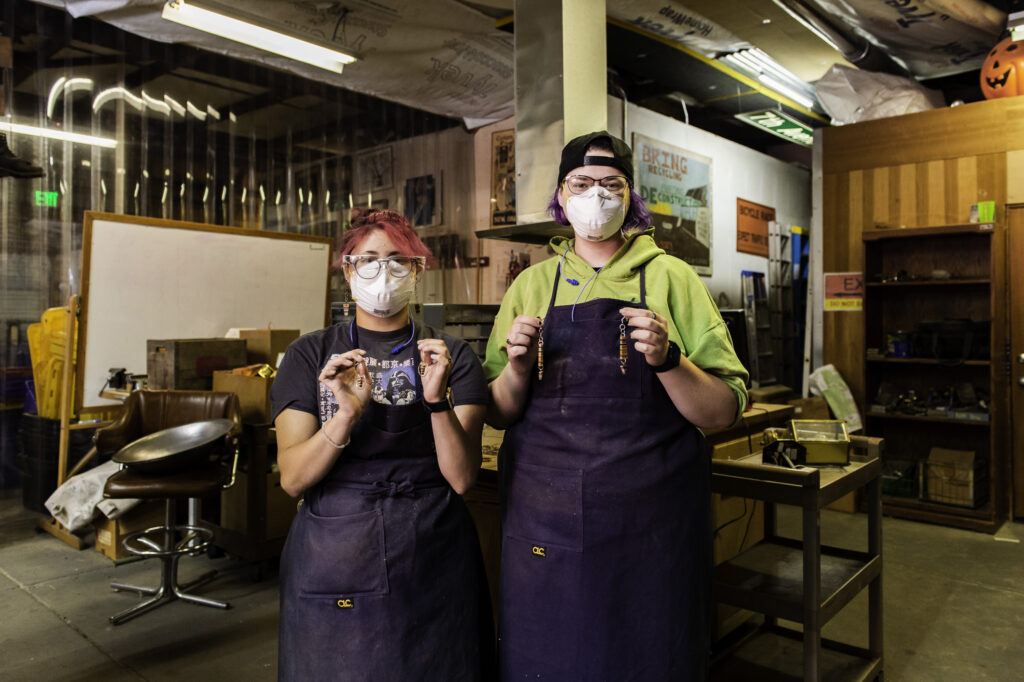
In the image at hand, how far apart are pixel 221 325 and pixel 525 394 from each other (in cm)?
396

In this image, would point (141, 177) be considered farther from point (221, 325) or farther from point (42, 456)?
point (42, 456)

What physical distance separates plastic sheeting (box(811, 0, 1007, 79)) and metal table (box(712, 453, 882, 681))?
336cm

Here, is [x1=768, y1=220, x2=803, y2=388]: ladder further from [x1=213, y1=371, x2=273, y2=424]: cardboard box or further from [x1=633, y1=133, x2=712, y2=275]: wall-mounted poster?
[x1=213, y1=371, x2=273, y2=424]: cardboard box

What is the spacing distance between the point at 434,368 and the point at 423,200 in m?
4.94

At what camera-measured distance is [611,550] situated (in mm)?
1620

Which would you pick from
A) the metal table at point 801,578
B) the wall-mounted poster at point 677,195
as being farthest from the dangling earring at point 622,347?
the wall-mounted poster at point 677,195

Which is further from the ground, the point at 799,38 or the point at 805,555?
the point at 799,38

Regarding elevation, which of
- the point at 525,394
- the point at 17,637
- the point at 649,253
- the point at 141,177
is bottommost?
the point at 17,637

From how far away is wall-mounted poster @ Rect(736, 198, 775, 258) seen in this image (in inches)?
261

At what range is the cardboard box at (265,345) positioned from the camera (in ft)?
15.1

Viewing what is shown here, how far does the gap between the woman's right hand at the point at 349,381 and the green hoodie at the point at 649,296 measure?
0.41 metres

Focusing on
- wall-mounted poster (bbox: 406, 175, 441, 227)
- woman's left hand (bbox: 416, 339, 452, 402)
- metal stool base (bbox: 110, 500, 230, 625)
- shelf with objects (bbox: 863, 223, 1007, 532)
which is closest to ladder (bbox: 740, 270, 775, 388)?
shelf with objects (bbox: 863, 223, 1007, 532)

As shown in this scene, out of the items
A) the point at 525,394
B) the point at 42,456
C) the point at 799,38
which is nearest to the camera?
the point at 525,394

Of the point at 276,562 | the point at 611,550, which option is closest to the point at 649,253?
the point at 611,550
